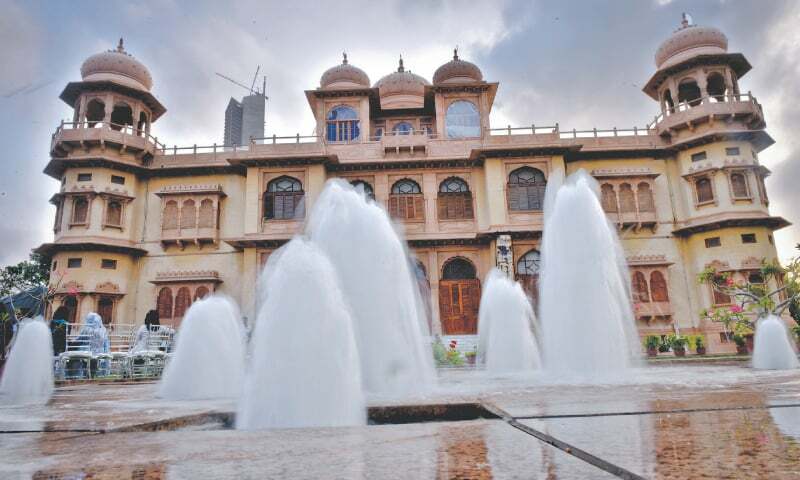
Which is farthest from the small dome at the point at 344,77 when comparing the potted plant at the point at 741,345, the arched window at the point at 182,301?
the potted plant at the point at 741,345

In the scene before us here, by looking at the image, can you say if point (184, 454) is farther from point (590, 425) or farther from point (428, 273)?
point (428, 273)

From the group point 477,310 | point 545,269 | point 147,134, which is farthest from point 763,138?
point 147,134

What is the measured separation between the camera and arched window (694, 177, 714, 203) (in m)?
20.1

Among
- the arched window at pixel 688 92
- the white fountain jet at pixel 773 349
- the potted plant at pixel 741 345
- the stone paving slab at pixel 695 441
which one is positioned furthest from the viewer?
the arched window at pixel 688 92

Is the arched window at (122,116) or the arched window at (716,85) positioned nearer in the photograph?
the arched window at (716,85)

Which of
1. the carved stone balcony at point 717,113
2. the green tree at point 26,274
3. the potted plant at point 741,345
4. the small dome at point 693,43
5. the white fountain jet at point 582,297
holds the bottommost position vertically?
the potted plant at point 741,345

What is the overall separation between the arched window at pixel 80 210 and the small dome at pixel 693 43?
25291 millimetres

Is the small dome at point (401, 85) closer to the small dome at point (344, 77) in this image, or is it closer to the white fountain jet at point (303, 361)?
the small dome at point (344, 77)

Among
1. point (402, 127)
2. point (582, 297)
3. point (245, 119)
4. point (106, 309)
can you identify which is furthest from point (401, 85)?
point (245, 119)

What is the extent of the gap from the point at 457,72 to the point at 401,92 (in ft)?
9.80

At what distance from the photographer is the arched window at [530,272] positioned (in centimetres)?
1963

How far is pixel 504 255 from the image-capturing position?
754 inches

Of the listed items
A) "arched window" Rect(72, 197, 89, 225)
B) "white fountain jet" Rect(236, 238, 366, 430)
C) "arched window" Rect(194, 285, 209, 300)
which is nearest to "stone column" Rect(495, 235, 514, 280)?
"arched window" Rect(194, 285, 209, 300)

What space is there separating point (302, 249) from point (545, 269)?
6.17 m
